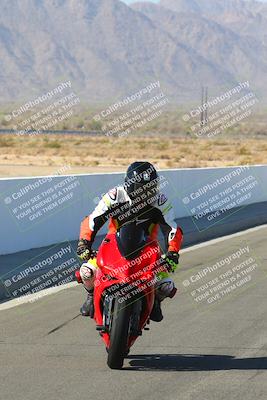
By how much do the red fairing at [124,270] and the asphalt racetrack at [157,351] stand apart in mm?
529

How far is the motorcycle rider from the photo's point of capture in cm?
773

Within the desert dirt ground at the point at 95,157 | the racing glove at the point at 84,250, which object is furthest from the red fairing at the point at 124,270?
the desert dirt ground at the point at 95,157

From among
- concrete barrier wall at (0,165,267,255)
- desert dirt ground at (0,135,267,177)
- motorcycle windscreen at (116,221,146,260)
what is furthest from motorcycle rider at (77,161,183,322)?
desert dirt ground at (0,135,267,177)

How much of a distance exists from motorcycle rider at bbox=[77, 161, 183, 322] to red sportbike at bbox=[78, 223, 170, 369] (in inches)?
9.4

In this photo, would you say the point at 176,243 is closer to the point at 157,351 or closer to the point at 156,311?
the point at 156,311

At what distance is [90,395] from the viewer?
6.78 meters

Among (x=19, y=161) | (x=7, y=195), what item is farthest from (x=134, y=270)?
(x=19, y=161)

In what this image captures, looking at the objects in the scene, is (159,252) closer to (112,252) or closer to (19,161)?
(112,252)

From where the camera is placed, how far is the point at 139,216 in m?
7.84

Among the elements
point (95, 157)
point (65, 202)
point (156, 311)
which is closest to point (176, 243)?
point (156, 311)

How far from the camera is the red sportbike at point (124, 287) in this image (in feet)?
23.8

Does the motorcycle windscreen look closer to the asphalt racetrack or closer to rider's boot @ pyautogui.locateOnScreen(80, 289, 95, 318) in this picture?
rider's boot @ pyautogui.locateOnScreen(80, 289, 95, 318)

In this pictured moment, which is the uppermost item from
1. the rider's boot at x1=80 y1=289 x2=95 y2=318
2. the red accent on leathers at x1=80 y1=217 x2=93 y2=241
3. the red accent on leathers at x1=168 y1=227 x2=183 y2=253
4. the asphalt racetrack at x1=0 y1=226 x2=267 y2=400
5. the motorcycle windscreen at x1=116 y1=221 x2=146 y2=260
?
the red accent on leathers at x1=80 y1=217 x2=93 y2=241

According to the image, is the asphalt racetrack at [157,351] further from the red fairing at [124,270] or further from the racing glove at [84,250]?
the racing glove at [84,250]
